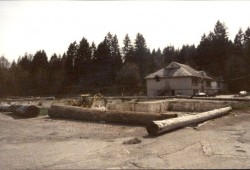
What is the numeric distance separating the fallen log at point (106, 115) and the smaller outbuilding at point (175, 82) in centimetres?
4226

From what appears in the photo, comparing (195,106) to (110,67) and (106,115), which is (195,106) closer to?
(106,115)

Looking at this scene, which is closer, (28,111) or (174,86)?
(28,111)

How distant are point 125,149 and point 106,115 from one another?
25.1 feet

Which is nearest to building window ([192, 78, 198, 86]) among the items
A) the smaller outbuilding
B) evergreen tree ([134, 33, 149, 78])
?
the smaller outbuilding

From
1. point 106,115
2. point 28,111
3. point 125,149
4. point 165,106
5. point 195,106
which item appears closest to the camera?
point 125,149

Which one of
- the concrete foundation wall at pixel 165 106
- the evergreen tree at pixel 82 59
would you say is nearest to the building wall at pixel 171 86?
the concrete foundation wall at pixel 165 106

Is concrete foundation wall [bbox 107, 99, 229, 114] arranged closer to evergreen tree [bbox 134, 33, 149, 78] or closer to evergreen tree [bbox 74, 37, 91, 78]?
evergreen tree [bbox 74, 37, 91, 78]

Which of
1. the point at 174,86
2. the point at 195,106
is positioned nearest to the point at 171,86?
the point at 174,86

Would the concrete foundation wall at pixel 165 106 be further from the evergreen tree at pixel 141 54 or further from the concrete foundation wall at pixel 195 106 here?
the evergreen tree at pixel 141 54

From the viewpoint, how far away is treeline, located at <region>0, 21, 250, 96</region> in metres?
81.3

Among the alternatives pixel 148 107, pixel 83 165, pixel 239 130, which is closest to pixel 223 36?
pixel 148 107

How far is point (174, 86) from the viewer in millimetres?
61125

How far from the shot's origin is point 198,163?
24.4ft

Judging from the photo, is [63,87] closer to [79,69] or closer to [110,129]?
[79,69]
